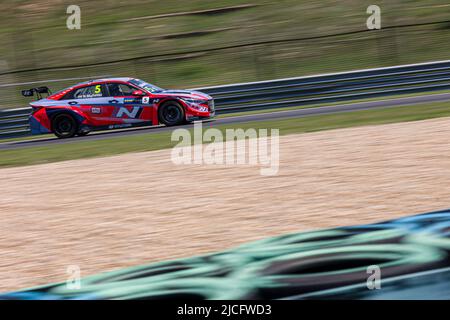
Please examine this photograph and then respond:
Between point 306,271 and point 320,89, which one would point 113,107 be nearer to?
point 320,89

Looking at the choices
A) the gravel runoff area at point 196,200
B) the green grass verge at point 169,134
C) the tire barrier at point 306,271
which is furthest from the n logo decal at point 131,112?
the tire barrier at point 306,271

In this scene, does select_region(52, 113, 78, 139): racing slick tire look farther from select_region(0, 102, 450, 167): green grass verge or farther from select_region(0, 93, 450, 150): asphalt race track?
select_region(0, 102, 450, 167): green grass verge

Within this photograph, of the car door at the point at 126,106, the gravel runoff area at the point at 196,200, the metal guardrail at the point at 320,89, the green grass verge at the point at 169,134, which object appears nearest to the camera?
the gravel runoff area at the point at 196,200

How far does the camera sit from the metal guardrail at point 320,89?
63.6 feet

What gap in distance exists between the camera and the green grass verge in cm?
1310

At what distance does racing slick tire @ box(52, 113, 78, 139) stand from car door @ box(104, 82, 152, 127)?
2.97 ft

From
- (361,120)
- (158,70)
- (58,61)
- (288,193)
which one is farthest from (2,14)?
(288,193)

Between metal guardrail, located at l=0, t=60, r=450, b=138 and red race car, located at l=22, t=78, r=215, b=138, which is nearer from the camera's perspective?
red race car, located at l=22, t=78, r=215, b=138

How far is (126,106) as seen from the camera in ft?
56.9

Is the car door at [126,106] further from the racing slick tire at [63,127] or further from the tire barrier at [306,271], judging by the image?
the tire barrier at [306,271]

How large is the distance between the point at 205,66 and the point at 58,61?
17.4 feet

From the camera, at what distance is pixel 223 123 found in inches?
642

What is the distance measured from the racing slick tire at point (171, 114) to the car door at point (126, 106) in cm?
30

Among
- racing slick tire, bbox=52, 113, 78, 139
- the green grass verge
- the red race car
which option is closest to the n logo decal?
the red race car
